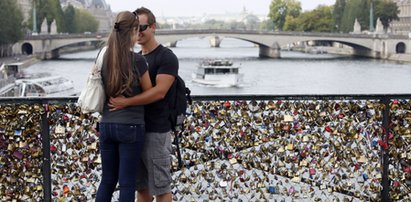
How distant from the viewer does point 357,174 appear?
13.2 ft

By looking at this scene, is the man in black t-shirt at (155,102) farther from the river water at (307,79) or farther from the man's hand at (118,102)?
the river water at (307,79)

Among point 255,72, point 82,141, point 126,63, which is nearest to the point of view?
point 126,63

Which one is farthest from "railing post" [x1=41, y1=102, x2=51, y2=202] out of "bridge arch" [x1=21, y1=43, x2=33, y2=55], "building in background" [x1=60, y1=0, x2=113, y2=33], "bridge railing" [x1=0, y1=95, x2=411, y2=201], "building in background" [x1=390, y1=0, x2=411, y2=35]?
"building in background" [x1=60, y1=0, x2=113, y2=33]

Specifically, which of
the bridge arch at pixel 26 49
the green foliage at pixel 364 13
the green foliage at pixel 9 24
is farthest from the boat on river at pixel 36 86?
the green foliage at pixel 364 13

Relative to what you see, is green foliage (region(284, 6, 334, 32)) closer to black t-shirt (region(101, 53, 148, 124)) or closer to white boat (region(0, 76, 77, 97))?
white boat (region(0, 76, 77, 97))

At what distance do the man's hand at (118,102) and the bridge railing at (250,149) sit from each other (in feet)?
2.25

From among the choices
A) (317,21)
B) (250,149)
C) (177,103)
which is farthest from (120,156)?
(317,21)

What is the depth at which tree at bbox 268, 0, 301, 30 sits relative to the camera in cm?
7550

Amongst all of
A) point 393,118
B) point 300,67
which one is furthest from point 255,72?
point 393,118

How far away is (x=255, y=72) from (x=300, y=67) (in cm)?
391

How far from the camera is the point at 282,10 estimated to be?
7631 cm

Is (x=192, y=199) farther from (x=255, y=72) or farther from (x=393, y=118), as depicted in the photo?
(x=255, y=72)

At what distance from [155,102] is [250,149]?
2.73 feet

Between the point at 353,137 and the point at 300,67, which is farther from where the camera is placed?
the point at 300,67
